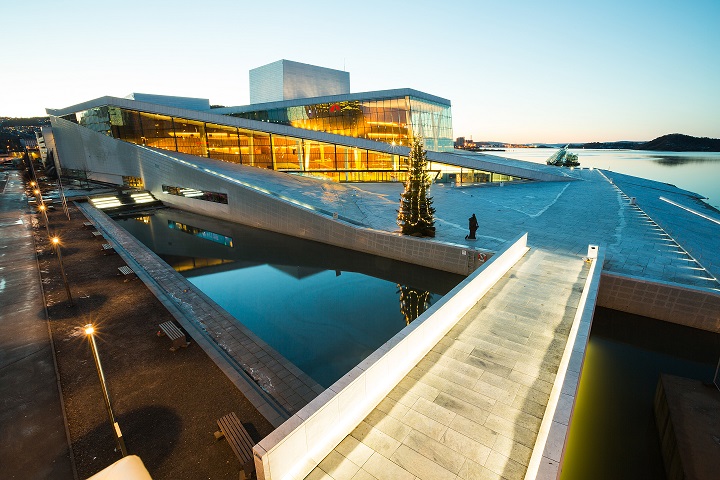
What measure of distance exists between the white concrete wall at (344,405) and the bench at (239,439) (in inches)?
48.9

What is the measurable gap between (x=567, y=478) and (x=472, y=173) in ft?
101

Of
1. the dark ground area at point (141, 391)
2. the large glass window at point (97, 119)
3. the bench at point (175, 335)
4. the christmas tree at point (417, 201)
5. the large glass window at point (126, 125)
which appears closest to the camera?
the dark ground area at point (141, 391)

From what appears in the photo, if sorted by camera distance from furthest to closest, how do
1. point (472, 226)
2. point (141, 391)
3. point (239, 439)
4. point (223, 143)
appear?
point (223, 143) < point (472, 226) < point (141, 391) < point (239, 439)

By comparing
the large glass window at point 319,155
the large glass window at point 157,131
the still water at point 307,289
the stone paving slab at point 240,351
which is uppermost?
the large glass window at point 157,131

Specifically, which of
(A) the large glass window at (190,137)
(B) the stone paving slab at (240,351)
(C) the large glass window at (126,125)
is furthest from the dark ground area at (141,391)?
(C) the large glass window at (126,125)

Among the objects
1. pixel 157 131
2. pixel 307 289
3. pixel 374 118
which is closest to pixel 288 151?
pixel 374 118

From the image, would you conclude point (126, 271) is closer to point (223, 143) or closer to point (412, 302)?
point (412, 302)

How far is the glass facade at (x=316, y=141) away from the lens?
116ft

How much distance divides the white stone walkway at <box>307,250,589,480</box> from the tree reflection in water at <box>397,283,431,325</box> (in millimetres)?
4054

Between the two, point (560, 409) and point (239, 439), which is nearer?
point (560, 409)

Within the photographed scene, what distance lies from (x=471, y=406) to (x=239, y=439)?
4.25 meters

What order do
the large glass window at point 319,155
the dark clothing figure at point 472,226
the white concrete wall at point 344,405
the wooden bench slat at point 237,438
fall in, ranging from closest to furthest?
the white concrete wall at point 344,405, the wooden bench slat at point 237,438, the dark clothing figure at point 472,226, the large glass window at point 319,155

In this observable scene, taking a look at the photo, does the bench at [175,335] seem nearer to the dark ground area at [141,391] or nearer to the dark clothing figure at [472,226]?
the dark ground area at [141,391]

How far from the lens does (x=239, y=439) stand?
241 inches
